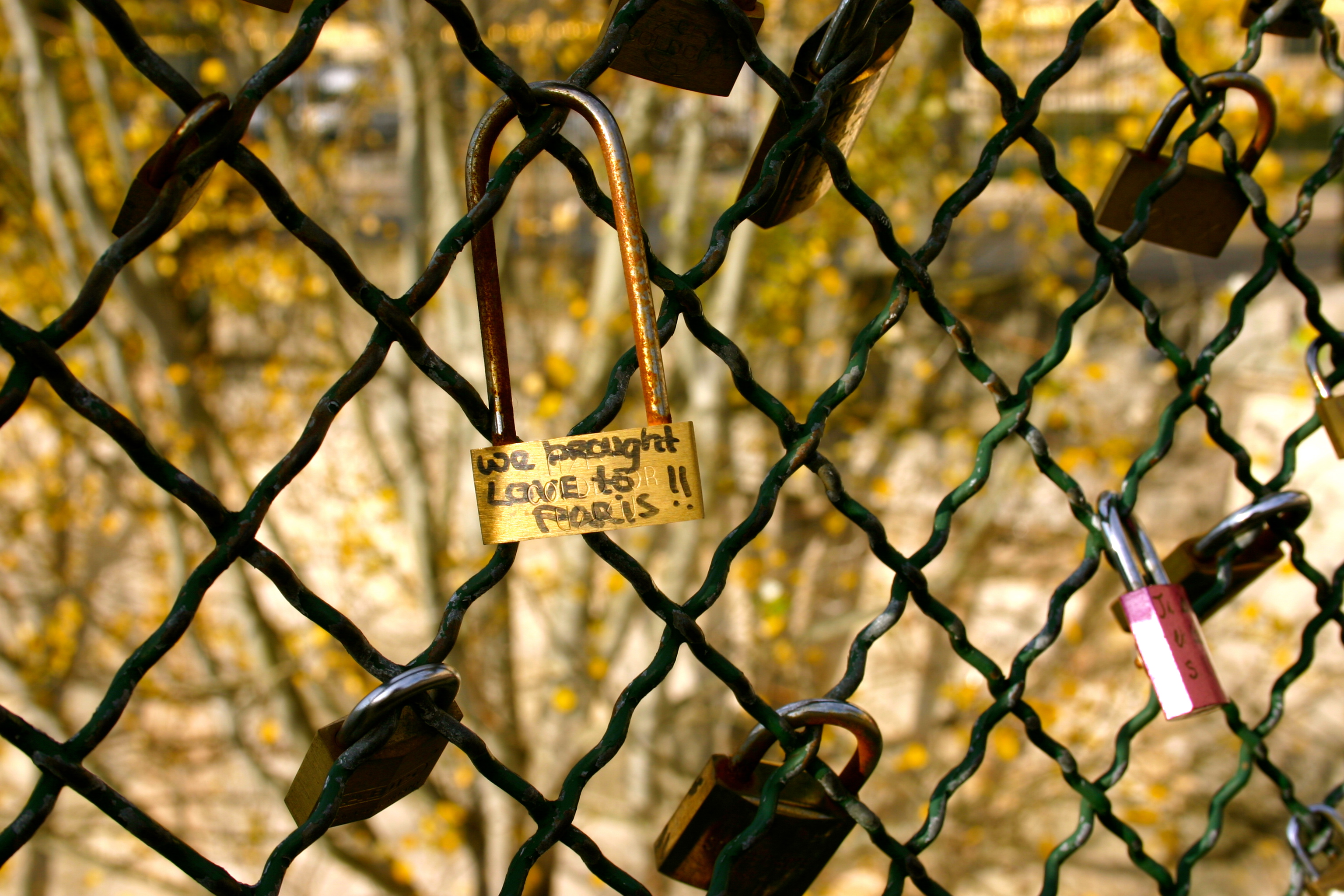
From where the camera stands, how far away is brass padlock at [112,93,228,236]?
22.2 inches

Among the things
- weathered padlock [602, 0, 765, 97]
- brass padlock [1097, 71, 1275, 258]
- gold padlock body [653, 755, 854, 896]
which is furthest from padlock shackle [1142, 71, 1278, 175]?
gold padlock body [653, 755, 854, 896]

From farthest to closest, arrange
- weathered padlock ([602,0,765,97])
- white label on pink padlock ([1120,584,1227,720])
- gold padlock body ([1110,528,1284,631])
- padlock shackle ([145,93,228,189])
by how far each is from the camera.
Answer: gold padlock body ([1110,528,1284,631]) → white label on pink padlock ([1120,584,1227,720]) → weathered padlock ([602,0,765,97]) → padlock shackle ([145,93,228,189])

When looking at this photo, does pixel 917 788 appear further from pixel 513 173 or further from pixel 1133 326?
pixel 513 173

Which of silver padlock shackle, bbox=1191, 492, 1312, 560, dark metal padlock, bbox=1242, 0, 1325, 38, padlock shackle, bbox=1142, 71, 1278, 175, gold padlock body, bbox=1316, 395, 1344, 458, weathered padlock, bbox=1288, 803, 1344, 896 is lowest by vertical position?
weathered padlock, bbox=1288, 803, 1344, 896

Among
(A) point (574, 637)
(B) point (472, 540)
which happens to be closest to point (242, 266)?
(B) point (472, 540)

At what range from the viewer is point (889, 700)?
18.3ft

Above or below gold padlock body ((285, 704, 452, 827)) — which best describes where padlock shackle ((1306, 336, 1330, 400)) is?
above

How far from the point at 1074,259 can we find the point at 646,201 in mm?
2361

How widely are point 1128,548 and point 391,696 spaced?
2.18ft

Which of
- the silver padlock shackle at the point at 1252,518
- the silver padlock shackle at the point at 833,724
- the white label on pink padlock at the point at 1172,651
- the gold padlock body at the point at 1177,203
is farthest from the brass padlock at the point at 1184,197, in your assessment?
the silver padlock shackle at the point at 833,724

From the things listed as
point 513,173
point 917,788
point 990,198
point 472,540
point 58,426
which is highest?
point 990,198

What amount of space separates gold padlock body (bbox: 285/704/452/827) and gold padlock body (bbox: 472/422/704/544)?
0.49ft

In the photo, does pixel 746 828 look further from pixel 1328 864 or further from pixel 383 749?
pixel 1328 864

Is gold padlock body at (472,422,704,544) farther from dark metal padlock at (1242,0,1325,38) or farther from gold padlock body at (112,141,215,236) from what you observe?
dark metal padlock at (1242,0,1325,38)
